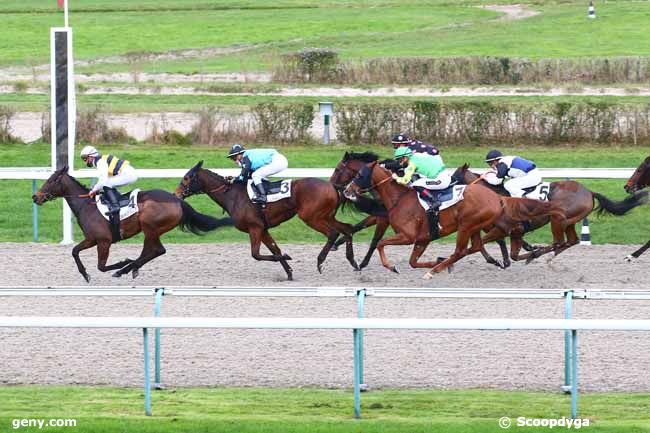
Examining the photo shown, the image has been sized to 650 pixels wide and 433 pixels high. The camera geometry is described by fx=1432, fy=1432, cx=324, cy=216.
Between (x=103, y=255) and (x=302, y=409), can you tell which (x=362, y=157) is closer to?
(x=103, y=255)

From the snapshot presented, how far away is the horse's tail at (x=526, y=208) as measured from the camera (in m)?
12.5

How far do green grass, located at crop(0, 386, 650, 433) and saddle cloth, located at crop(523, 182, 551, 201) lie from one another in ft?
16.1

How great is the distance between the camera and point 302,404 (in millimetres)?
7746

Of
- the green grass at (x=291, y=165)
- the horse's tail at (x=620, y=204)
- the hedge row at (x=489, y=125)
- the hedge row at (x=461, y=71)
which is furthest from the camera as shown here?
the hedge row at (x=461, y=71)

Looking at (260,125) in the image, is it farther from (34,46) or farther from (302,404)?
Result: (34,46)

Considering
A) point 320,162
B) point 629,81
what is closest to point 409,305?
point 320,162

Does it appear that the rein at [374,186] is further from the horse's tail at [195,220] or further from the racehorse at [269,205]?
the horse's tail at [195,220]

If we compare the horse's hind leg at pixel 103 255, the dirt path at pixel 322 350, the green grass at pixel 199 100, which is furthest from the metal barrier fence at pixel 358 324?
the green grass at pixel 199 100

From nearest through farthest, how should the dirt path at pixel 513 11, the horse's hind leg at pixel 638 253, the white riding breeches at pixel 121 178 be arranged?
the white riding breeches at pixel 121 178, the horse's hind leg at pixel 638 253, the dirt path at pixel 513 11

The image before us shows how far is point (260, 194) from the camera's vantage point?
41.2 ft

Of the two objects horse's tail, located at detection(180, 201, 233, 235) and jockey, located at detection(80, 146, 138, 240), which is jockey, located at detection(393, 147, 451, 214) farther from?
jockey, located at detection(80, 146, 138, 240)

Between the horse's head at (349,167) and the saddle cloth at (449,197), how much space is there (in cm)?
68

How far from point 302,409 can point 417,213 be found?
15.8ft

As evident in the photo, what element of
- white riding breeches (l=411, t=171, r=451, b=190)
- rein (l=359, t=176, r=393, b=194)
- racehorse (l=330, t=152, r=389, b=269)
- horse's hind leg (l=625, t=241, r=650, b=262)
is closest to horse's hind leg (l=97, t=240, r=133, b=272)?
racehorse (l=330, t=152, r=389, b=269)
